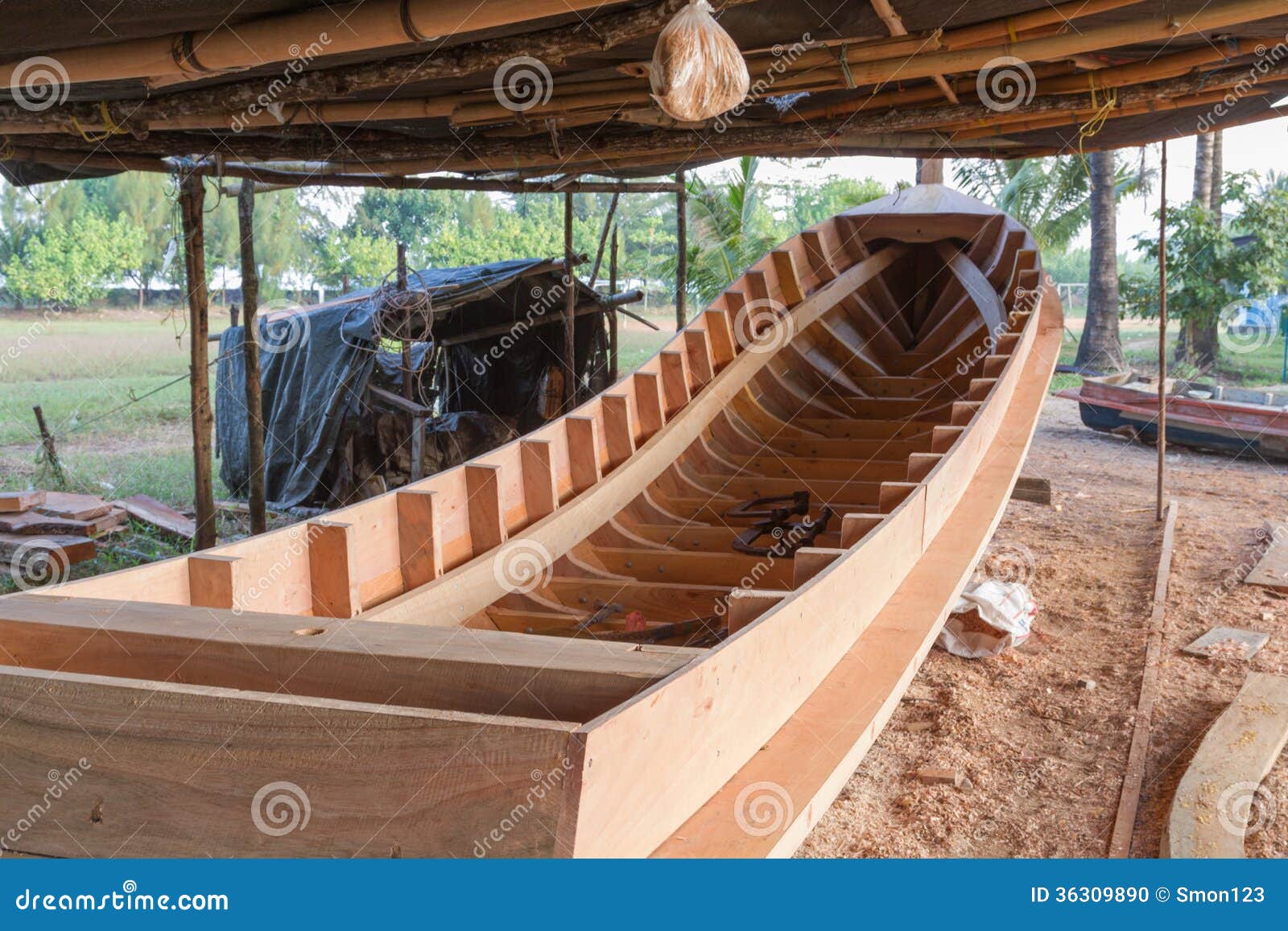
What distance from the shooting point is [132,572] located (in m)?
2.17

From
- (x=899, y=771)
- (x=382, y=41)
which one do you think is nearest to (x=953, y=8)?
(x=382, y=41)

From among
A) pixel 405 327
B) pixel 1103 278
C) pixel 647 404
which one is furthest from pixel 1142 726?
pixel 1103 278

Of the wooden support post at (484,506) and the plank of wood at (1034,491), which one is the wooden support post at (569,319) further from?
the wooden support post at (484,506)

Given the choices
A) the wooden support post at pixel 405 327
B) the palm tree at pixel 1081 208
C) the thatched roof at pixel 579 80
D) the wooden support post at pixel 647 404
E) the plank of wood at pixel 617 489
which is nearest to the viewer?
the plank of wood at pixel 617 489

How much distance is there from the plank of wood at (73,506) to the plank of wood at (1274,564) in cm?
858

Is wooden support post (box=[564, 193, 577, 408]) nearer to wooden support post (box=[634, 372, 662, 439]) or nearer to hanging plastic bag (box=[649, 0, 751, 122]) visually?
wooden support post (box=[634, 372, 662, 439])

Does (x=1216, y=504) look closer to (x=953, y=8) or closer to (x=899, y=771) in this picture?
(x=899, y=771)

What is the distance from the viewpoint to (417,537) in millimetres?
3023

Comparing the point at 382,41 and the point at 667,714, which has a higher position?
the point at 382,41

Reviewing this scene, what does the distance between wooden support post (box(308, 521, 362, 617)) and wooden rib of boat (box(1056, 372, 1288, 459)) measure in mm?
11538

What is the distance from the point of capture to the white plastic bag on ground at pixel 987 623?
583 centimetres

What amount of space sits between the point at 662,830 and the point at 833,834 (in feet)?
8.15

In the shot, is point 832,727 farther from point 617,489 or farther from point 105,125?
point 105,125

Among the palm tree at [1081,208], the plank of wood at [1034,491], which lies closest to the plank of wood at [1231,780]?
the plank of wood at [1034,491]
